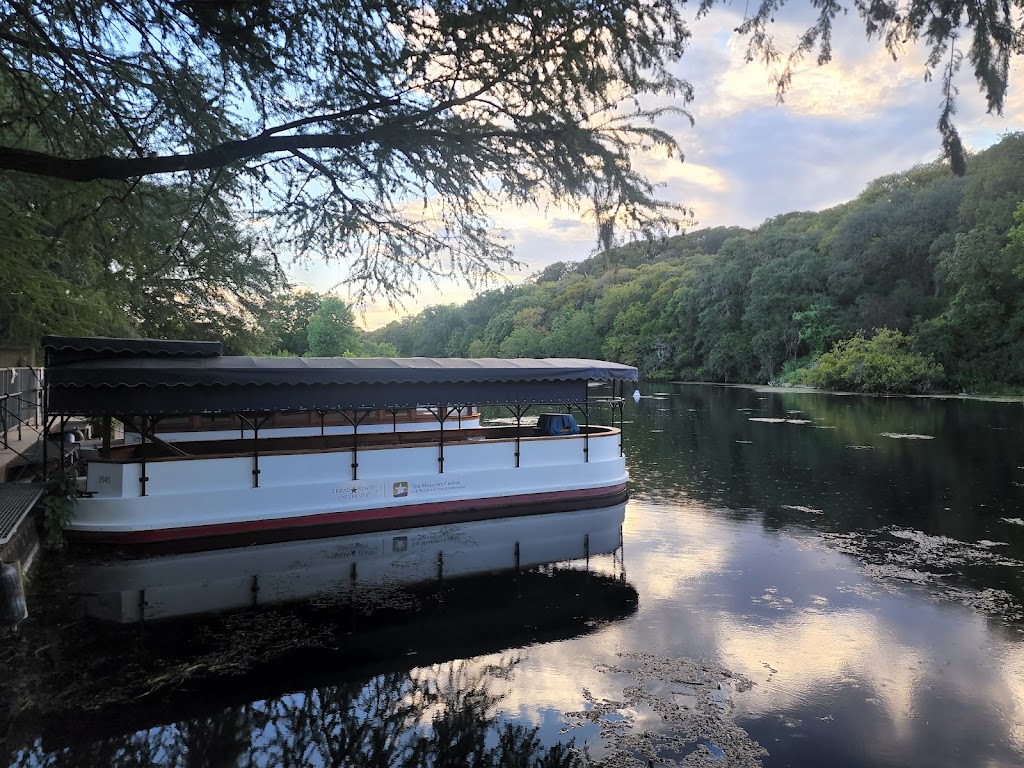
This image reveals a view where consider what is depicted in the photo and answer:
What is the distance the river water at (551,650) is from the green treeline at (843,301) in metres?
17.7

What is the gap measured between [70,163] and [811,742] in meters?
8.11

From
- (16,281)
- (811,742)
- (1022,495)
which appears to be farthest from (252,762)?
(1022,495)

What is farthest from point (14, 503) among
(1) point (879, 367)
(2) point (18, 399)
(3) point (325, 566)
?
(1) point (879, 367)

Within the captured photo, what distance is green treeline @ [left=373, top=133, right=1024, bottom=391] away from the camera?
163ft

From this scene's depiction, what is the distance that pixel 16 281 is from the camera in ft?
27.9

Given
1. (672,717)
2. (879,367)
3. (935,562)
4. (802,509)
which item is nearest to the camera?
(672,717)

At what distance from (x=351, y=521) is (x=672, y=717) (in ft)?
25.3

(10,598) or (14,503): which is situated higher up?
(14,503)

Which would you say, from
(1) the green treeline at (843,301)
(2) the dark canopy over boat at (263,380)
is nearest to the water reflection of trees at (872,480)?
(2) the dark canopy over boat at (263,380)

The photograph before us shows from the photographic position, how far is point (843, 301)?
6581cm

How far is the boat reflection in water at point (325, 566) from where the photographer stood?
8.72 metres

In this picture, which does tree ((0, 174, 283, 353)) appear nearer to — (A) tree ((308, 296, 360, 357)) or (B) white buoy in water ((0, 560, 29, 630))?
(B) white buoy in water ((0, 560, 29, 630))

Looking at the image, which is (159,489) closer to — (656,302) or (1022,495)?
(1022,495)

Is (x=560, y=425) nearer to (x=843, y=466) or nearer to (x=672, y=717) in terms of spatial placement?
(x=672, y=717)
